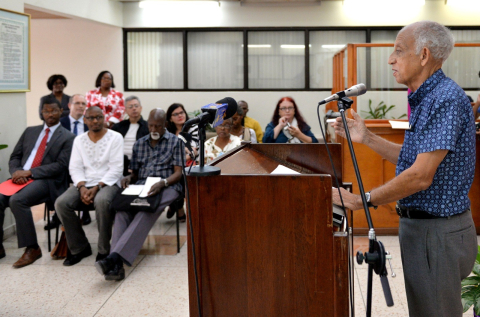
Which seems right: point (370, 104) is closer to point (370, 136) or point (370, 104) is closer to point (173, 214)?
point (173, 214)

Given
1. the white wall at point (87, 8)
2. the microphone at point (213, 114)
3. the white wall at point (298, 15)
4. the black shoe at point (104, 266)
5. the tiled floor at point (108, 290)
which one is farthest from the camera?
the white wall at point (298, 15)

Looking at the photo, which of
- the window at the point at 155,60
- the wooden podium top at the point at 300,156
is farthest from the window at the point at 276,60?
the wooden podium top at the point at 300,156

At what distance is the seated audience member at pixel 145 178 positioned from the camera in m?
3.89

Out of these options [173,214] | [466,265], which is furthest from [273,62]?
[466,265]

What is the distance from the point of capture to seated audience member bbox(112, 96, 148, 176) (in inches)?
204

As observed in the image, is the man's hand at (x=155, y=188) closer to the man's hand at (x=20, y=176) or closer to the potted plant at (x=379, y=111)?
the man's hand at (x=20, y=176)

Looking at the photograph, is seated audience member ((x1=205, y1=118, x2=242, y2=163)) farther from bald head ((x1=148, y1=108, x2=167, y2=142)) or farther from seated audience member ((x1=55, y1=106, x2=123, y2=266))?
seated audience member ((x1=55, y1=106, x2=123, y2=266))

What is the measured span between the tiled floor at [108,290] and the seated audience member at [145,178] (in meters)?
0.23

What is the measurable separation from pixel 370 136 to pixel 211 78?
6670mm

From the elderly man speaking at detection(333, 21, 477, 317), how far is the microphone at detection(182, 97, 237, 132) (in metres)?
0.48

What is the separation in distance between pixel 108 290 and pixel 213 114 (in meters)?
2.31

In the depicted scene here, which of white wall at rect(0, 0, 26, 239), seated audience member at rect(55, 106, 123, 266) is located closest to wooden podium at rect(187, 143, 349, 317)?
seated audience member at rect(55, 106, 123, 266)

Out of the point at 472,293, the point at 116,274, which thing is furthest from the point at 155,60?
the point at 472,293

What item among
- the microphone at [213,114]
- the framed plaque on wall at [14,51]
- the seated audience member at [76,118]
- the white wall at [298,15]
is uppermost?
the white wall at [298,15]
